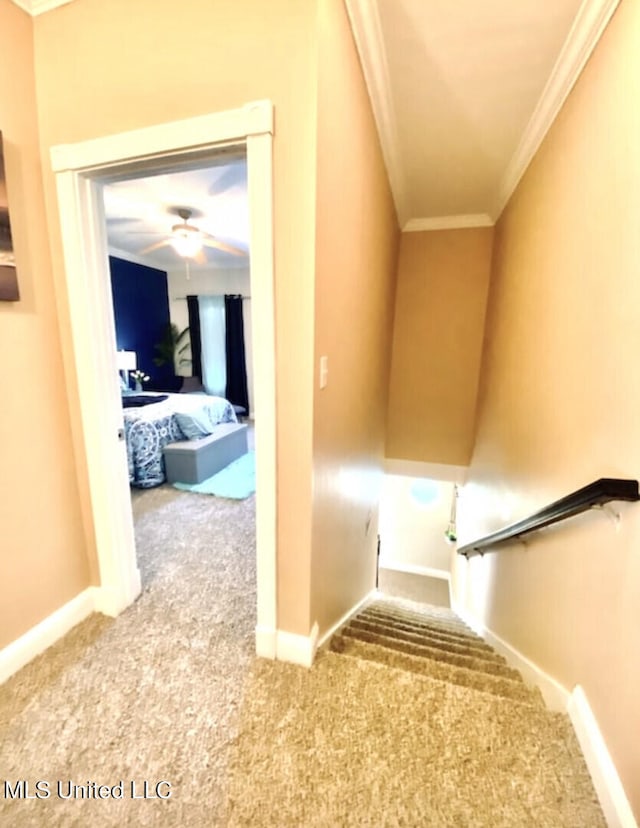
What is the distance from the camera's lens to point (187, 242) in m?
3.73

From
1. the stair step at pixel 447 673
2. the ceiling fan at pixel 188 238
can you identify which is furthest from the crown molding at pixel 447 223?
the stair step at pixel 447 673

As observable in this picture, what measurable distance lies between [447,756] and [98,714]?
1.13m

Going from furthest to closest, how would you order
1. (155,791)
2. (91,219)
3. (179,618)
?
(179,618) → (91,219) → (155,791)

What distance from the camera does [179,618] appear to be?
1659 millimetres

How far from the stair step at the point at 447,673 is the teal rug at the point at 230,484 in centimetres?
157

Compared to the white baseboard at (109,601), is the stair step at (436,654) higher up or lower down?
lower down

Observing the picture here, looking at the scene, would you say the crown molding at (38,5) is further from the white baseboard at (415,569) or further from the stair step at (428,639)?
the white baseboard at (415,569)

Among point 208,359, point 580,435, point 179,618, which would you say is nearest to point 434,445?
point 580,435

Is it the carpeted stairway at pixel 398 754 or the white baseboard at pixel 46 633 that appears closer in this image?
A: the carpeted stairway at pixel 398 754

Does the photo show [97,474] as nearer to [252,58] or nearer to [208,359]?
[252,58]

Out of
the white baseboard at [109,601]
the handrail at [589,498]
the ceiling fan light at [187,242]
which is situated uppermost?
the ceiling fan light at [187,242]

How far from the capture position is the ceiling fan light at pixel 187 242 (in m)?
3.64

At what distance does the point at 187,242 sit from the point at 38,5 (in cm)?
254

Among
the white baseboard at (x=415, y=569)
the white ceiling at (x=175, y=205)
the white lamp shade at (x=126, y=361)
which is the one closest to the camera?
the white ceiling at (x=175, y=205)
